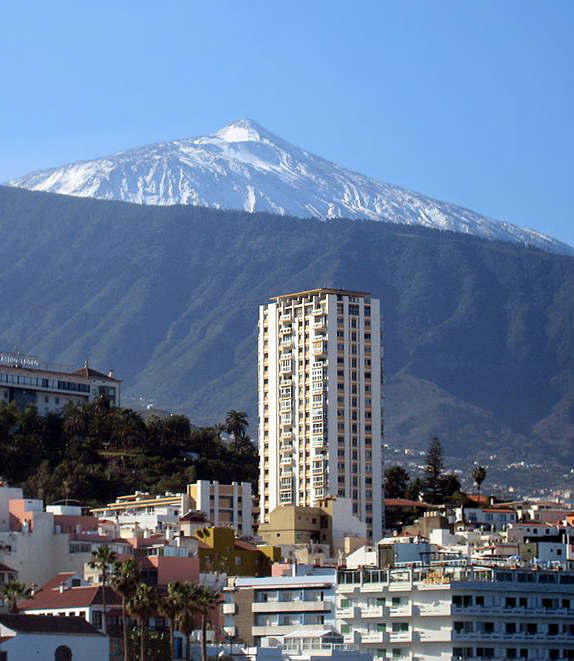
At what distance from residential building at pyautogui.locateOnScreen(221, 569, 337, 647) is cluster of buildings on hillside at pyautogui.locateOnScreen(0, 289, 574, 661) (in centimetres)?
9

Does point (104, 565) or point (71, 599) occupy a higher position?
point (104, 565)

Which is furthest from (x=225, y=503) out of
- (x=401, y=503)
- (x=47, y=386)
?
(x=47, y=386)

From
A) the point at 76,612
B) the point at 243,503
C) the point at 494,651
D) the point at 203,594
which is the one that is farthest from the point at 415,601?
the point at 243,503

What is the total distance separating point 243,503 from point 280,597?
59.3m

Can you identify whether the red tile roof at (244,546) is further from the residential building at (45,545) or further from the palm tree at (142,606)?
the palm tree at (142,606)

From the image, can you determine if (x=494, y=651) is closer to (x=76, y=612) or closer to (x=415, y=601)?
(x=415, y=601)

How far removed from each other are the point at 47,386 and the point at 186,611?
105 m

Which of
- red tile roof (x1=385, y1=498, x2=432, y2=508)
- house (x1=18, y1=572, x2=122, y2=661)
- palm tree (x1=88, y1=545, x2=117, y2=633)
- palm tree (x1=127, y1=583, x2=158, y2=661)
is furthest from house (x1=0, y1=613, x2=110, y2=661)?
red tile roof (x1=385, y1=498, x2=432, y2=508)

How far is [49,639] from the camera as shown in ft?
275

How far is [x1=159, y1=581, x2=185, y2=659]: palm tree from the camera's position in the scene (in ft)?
291

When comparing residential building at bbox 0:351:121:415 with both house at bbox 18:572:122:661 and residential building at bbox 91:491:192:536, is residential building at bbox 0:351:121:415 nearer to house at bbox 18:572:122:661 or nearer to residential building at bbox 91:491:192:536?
residential building at bbox 91:491:192:536

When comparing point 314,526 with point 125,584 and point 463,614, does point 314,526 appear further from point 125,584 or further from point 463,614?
point 125,584

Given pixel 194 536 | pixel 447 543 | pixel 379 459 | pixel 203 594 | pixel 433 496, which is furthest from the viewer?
pixel 433 496

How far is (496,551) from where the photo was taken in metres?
128
